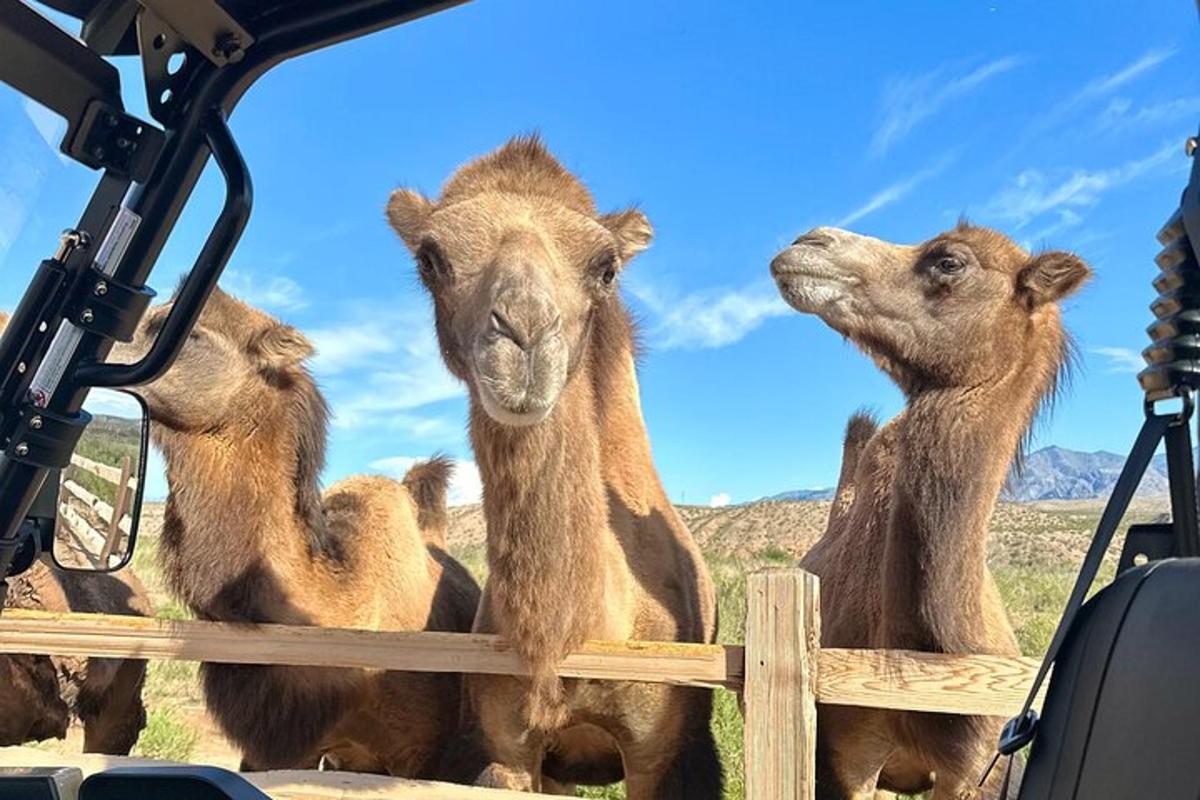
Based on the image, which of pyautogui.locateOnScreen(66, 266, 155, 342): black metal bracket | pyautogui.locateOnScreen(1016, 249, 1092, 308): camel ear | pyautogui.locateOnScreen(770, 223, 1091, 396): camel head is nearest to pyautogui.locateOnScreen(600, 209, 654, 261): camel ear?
pyautogui.locateOnScreen(770, 223, 1091, 396): camel head

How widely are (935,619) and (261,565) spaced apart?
9.00ft

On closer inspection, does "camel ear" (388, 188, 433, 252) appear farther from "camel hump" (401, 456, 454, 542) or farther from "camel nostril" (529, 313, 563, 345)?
"camel hump" (401, 456, 454, 542)

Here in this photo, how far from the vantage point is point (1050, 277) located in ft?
12.5

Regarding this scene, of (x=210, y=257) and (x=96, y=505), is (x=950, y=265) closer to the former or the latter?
(x=210, y=257)

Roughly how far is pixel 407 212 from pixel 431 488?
2626 millimetres

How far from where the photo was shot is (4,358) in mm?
1461

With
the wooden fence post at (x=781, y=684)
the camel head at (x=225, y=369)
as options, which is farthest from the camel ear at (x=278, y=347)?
the wooden fence post at (x=781, y=684)

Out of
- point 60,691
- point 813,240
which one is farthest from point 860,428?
point 60,691

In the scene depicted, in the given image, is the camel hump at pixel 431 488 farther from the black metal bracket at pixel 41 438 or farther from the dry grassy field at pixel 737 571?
the black metal bracket at pixel 41 438

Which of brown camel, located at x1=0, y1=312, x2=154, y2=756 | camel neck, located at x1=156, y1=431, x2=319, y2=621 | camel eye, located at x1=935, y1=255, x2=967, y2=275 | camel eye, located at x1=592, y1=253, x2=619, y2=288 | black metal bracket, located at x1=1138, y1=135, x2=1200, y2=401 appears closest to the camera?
black metal bracket, located at x1=1138, y1=135, x2=1200, y2=401

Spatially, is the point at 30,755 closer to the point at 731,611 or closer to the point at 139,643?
the point at 139,643

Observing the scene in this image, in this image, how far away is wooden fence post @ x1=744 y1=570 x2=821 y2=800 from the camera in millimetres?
2914

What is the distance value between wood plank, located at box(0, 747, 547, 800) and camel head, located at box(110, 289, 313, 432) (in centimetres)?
145

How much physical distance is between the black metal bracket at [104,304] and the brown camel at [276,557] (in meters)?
2.76
